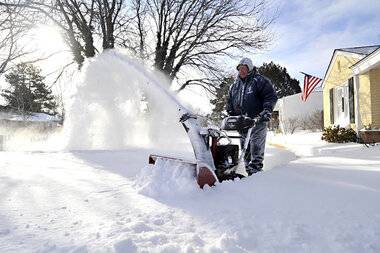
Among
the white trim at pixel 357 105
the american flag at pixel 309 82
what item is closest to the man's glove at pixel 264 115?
the white trim at pixel 357 105

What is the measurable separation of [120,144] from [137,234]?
9966 mm

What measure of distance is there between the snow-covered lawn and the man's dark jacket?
990mm

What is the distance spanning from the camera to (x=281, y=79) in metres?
59.9

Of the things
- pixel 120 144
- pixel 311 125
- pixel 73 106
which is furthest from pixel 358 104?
pixel 311 125

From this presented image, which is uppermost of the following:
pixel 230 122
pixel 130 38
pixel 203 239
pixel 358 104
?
pixel 130 38

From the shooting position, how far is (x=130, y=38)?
67.3 ft

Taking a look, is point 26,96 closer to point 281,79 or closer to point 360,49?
point 360,49

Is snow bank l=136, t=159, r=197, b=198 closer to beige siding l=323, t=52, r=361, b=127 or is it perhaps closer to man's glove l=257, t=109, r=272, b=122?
man's glove l=257, t=109, r=272, b=122

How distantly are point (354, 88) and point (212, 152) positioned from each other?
14.1 metres

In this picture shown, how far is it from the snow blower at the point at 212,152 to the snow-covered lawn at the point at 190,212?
6.7 inches

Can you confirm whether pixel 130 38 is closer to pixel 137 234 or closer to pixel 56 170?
pixel 56 170

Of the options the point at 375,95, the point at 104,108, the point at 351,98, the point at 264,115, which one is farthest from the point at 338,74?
the point at 264,115

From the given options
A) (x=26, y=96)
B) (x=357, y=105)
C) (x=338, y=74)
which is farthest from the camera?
(x=26, y=96)

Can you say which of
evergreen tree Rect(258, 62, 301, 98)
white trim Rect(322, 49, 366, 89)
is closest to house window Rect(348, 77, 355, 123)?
white trim Rect(322, 49, 366, 89)
